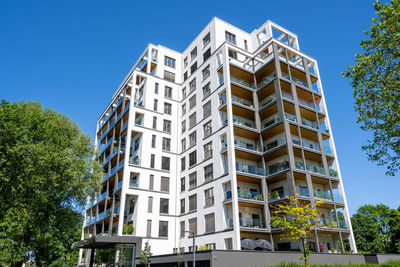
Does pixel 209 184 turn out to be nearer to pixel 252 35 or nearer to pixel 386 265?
pixel 386 265

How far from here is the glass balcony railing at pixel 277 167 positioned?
32750 mm

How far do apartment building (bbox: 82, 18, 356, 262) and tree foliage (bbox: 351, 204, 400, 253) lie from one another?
30.2m

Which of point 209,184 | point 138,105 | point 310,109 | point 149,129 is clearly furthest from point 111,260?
point 310,109

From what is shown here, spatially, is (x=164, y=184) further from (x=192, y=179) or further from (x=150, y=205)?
(x=192, y=179)

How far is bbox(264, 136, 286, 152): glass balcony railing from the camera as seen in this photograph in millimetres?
34434

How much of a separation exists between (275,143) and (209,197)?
408 inches

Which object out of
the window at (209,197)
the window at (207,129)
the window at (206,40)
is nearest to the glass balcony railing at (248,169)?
the window at (209,197)

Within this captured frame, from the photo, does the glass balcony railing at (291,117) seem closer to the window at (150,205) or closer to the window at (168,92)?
the window at (168,92)

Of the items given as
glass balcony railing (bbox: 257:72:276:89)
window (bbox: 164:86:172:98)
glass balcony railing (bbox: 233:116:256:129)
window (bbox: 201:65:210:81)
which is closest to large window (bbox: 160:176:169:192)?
glass balcony railing (bbox: 233:116:256:129)

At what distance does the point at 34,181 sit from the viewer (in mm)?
26672

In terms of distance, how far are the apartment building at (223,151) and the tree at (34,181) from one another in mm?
7269

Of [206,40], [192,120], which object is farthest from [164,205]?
[206,40]

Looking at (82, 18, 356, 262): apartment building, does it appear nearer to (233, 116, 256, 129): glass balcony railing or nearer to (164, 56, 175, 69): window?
(233, 116, 256, 129): glass balcony railing

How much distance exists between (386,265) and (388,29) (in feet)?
57.7
